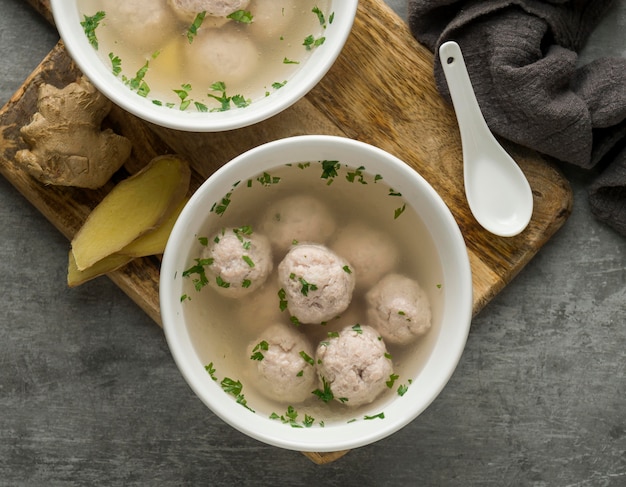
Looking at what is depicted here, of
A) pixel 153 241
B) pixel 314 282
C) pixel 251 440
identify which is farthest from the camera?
pixel 251 440

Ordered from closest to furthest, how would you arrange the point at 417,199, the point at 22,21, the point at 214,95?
the point at 417,199, the point at 214,95, the point at 22,21

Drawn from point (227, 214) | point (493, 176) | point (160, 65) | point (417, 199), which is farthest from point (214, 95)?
point (493, 176)

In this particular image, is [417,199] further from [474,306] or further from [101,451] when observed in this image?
[101,451]

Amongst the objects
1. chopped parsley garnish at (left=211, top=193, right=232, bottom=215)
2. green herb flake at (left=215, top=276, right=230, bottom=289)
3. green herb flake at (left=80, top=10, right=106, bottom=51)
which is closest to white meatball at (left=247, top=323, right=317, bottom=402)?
green herb flake at (left=215, top=276, right=230, bottom=289)

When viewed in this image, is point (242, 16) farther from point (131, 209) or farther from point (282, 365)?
point (282, 365)

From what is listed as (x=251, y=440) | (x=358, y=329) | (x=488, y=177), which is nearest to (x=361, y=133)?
(x=488, y=177)
